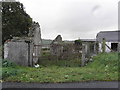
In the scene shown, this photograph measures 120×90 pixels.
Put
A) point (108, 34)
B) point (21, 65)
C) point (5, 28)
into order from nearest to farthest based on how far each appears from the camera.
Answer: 1. point (21, 65)
2. point (5, 28)
3. point (108, 34)

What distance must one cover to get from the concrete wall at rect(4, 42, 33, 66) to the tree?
20.6 m

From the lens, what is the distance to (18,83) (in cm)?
884

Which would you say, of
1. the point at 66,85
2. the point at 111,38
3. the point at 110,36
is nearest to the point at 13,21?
the point at 111,38

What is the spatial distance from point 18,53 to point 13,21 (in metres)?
22.6

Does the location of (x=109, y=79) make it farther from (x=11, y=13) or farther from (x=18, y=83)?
(x=11, y=13)

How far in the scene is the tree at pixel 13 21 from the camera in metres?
35.6

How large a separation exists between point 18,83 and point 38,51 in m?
9.17

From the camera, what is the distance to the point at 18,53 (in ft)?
50.0

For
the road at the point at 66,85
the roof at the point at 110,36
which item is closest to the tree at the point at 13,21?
the roof at the point at 110,36

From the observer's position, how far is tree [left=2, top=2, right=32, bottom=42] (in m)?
35.6

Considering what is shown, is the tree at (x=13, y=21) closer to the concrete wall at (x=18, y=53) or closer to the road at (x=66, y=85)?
the concrete wall at (x=18, y=53)

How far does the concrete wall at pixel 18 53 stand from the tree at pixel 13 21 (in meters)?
20.6

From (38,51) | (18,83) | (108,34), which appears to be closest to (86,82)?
(18,83)

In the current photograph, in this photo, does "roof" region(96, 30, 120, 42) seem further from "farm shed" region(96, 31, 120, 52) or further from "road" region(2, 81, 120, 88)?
"road" region(2, 81, 120, 88)
